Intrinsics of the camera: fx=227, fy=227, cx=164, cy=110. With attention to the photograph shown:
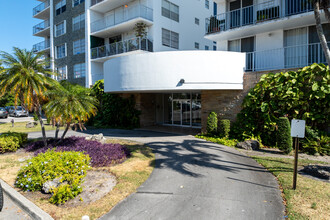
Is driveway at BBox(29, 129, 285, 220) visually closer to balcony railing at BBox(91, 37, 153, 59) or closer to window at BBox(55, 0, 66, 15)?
balcony railing at BBox(91, 37, 153, 59)

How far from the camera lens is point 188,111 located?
61.1 ft

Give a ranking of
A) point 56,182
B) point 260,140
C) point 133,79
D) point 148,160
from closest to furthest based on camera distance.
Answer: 1. point 56,182
2. point 148,160
3. point 260,140
4. point 133,79

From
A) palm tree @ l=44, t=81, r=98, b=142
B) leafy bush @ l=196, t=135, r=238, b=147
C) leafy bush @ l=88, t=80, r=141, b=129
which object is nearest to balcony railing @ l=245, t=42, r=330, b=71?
leafy bush @ l=196, t=135, r=238, b=147

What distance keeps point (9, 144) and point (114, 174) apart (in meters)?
6.35

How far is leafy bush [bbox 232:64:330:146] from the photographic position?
10023mm

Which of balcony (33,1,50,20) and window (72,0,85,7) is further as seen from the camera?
balcony (33,1,50,20)

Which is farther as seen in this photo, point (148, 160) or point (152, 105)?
point (152, 105)

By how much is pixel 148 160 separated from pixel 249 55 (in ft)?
33.4

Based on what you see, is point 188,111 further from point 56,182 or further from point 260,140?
point 56,182

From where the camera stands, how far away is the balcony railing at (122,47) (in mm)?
19844

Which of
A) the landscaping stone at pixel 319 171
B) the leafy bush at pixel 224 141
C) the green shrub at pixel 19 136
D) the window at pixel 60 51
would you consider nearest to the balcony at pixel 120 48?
the window at pixel 60 51

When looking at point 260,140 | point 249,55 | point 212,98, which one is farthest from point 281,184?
point 249,55

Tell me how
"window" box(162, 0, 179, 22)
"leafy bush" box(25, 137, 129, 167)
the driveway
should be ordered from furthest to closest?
"window" box(162, 0, 179, 22)
"leafy bush" box(25, 137, 129, 167)
the driveway

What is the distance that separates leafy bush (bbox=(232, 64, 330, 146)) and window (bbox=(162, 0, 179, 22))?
12.9m
